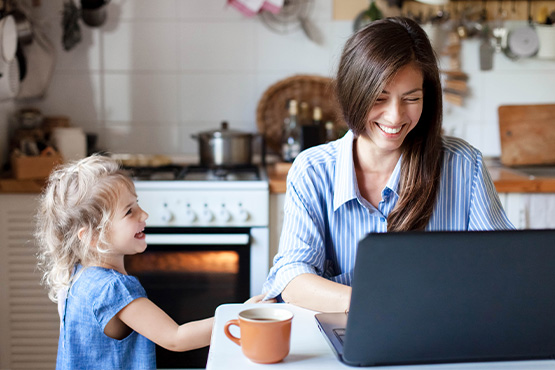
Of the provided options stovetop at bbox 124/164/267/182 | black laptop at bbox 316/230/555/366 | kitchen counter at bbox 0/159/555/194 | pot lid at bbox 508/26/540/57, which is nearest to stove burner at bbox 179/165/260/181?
stovetop at bbox 124/164/267/182

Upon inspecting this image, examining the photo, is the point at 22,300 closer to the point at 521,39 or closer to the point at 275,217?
the point at 275,217

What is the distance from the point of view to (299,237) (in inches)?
52.4

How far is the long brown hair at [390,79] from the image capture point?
1237mm

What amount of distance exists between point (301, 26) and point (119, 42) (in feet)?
2.65

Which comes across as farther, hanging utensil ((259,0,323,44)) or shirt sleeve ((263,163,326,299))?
hanging utensil ((259,0,323,44))

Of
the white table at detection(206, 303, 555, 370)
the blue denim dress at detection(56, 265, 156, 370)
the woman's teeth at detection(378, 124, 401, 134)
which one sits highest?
the woman's teeth at detection(378, 124, 401, 134)

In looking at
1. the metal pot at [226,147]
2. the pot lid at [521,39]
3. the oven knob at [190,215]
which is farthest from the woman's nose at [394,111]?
the pot lid at [521,39]

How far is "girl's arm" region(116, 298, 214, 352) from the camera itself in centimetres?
119

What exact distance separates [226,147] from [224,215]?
1.26 feet

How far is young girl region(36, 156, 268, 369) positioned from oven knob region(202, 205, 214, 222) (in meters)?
0.94

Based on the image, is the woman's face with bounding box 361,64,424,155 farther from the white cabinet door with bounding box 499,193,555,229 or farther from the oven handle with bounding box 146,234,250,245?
the white cabinet door with bounding box 499,193,555,229

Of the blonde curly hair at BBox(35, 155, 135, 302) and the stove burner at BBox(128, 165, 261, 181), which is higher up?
the blonde curly hair at BBox(35, 155, 135, 302)

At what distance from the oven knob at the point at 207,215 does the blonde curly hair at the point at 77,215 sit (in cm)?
97

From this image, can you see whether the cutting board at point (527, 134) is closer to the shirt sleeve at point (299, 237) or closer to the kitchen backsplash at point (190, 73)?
the kitchen backsplash at point (190, 73)
